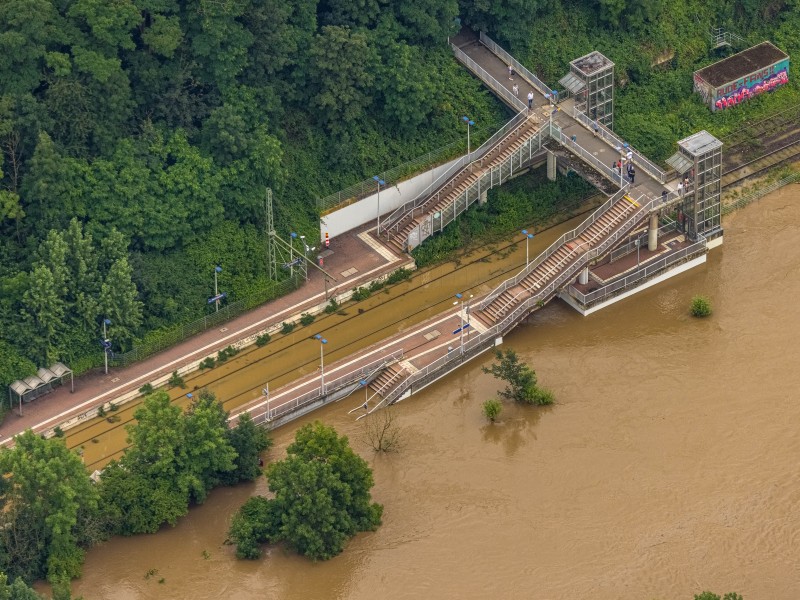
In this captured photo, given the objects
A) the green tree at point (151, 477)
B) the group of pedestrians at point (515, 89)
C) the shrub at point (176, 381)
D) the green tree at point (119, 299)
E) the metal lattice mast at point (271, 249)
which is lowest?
the green tree at point (151, 477)

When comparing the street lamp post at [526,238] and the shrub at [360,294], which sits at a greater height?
the street lamp post at [526,238]

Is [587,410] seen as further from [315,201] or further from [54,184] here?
[54,184]

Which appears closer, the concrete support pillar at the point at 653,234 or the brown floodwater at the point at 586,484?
the brown floodwater at the point at 586,484

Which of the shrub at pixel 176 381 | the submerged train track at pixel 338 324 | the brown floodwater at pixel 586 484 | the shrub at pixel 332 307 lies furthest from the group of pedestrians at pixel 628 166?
the shrub at pixel 176 381

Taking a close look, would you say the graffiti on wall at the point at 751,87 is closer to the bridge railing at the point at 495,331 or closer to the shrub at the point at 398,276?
the bridge railing at the point at 495,331

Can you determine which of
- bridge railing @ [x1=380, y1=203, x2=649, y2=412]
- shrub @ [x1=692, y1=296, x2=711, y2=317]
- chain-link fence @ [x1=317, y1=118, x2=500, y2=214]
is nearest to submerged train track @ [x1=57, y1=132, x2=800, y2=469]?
bridge railing @ [x1=380, y1=203, x2=649, y2=412]

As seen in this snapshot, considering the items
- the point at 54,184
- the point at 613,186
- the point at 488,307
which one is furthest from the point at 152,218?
the point at 613,186
